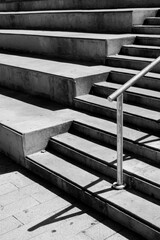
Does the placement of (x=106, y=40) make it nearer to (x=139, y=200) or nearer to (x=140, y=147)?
(x=140, y=147)

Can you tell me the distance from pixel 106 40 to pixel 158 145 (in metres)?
2.69

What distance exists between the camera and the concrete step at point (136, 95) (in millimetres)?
5113

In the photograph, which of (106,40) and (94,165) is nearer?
(94,165)

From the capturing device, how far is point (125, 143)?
15.0 ft

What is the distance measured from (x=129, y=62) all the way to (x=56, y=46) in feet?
6.28

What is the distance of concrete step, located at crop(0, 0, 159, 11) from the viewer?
330 inches

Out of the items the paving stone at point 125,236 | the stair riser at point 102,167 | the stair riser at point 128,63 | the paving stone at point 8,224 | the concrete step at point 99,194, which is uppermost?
the stair riser at point 128,63

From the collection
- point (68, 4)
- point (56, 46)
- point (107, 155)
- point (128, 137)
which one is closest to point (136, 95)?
point (128, 137)

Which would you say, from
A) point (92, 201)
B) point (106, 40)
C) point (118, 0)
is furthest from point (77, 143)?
point (118, 0)

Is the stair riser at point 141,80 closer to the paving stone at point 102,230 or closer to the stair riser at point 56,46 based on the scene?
the stair riser at point 56,46

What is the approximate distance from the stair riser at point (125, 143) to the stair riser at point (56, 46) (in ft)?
6.22

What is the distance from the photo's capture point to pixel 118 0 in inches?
343

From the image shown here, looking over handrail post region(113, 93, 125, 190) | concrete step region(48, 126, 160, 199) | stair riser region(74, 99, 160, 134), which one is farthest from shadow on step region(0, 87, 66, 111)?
handrail post region(113, 93, 125, 190)

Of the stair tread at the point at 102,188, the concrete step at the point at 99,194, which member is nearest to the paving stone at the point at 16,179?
the concrete step at the point at 99,194
